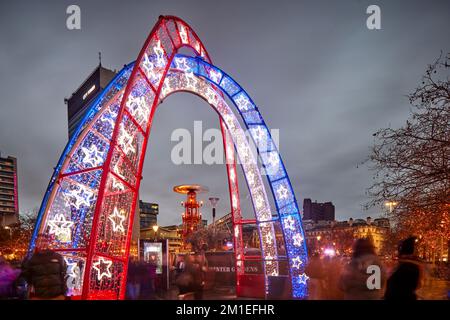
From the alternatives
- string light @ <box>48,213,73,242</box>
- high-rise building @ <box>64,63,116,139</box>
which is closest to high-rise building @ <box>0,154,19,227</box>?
high-rise building @ <box>64,63,116,139</box>

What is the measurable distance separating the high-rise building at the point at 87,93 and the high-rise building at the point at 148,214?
97.7 m

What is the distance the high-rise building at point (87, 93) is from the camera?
195 ft

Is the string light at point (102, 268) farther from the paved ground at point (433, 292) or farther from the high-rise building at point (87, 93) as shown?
the high-rise building at point (87, 93)

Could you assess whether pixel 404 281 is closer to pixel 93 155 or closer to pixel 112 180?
pixel 112 180

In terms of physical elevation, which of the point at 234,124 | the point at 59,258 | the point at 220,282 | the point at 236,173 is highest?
the point at 234,124

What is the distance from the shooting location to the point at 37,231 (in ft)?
27.4

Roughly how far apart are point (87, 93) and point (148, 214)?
11066cm

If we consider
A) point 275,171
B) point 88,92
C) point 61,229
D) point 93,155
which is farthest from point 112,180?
point 88,92

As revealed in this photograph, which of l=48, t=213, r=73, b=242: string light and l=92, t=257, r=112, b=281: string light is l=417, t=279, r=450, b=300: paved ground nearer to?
l=92, t=257, r=112, b=281: string light
